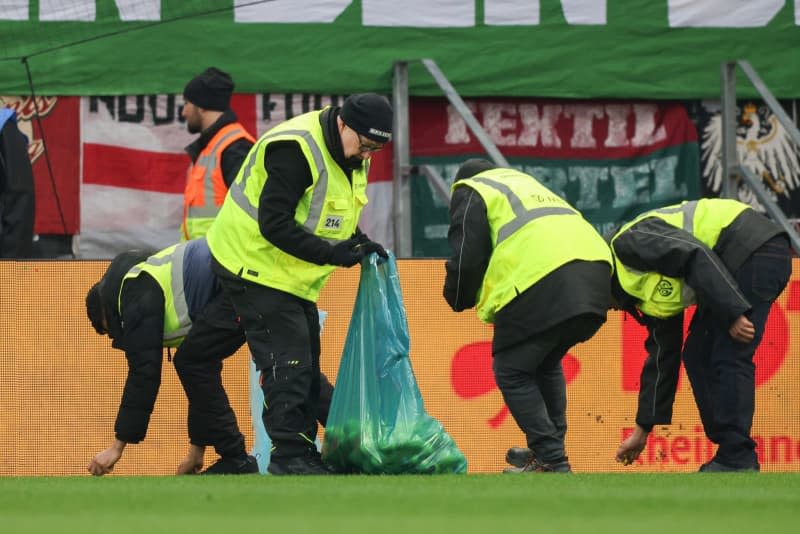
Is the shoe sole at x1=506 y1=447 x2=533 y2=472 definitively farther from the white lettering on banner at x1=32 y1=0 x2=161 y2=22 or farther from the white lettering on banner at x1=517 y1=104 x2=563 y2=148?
the white lettering on banner at x1=32 y1=0 x2=161 y2=22

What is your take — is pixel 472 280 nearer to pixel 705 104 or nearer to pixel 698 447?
pixel 698 447

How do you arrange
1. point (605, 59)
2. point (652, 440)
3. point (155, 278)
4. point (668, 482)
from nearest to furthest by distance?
point (668, 482) → point (155, 278) → point (652, 440) → point (605, 59)

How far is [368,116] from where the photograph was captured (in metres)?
7.05

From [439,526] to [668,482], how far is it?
1.95 m

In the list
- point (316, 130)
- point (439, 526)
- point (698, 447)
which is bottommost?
point (698, 447)

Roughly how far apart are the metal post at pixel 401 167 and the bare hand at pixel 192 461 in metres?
2.26

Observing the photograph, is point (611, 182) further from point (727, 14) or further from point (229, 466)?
point (229, 466)

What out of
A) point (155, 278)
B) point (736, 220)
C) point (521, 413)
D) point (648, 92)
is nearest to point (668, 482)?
point (521, 413)

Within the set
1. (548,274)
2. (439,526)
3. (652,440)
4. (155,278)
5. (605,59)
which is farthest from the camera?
(605,59)

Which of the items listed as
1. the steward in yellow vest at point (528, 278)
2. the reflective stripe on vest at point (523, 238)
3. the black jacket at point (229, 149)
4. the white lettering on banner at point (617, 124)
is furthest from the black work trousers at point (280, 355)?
the white lettering on banner at point (617, 124)

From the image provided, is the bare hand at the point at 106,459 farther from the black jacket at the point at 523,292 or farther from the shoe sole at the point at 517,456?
the shoe sole at the point at 517,456

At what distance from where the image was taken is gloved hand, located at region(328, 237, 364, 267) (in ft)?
23.3

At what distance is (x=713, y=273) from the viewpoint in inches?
288

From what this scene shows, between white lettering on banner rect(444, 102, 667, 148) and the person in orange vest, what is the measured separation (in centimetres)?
212
